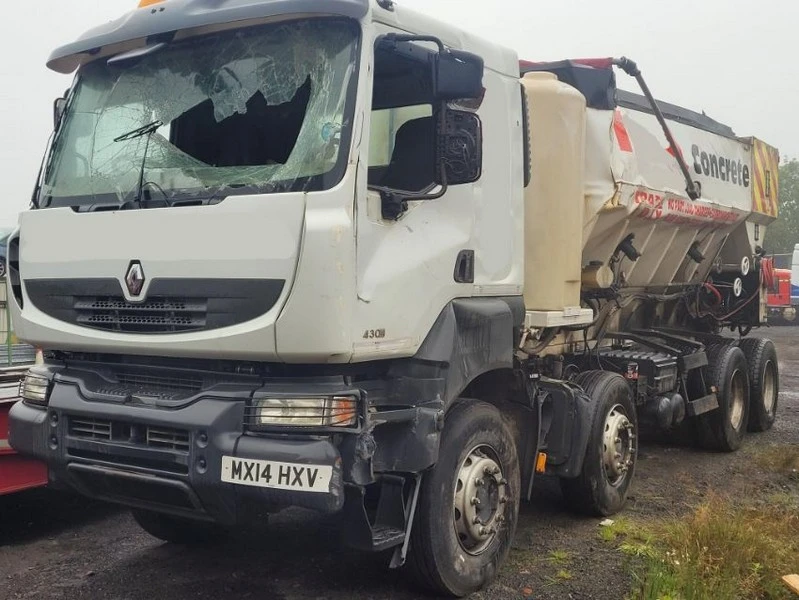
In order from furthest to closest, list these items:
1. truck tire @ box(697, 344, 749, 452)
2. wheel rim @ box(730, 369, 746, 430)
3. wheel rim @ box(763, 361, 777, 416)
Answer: wheel rim @ box(763, 361, 777, 416) → wheel rim @ box(730, 369, 746, 430) → truck tire @ box(697, 344, 749, 452)

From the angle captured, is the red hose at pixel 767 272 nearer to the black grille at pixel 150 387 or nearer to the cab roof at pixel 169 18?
the cab roof at pixel 169 18

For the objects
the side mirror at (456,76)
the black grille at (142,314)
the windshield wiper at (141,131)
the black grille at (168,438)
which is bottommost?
the black grille at (168,438)

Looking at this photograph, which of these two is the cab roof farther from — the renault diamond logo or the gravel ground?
the gravel ground

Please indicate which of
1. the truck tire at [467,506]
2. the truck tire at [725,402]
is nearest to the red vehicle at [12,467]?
the truck tire at [467,506]

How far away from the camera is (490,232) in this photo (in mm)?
4672

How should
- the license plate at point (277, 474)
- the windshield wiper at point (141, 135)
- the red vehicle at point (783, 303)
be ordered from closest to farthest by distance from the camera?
the license plate at point (277, 474)
the windshield wiper at point (141, 135)
the red vehicle at point (783, 303)

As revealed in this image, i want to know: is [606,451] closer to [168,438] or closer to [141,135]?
[168,438]

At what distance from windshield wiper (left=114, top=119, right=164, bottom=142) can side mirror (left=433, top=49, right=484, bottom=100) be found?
139 centimetres

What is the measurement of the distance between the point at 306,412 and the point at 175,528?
209 centimetres

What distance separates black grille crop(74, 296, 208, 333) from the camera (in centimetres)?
381

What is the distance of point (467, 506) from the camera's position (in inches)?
169

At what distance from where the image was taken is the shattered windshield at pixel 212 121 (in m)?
3.76

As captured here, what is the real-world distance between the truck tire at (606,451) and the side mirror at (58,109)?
3519mm

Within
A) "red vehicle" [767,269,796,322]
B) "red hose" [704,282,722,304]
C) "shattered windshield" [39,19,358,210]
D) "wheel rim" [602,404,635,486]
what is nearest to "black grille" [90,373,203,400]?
"shattered windshield" [39,19,358,210]
